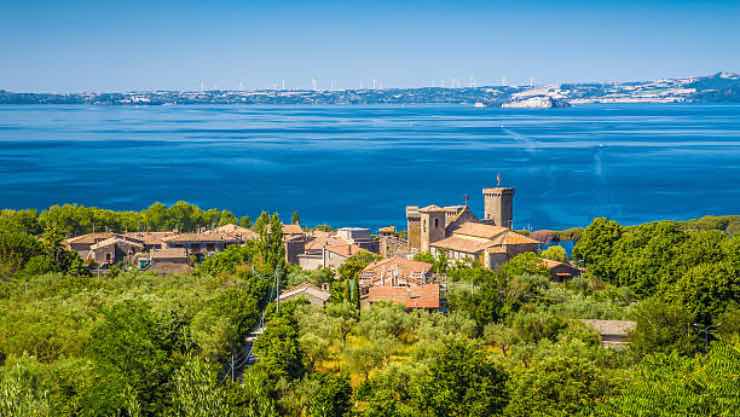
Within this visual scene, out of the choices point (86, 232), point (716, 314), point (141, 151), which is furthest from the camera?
point (141, 151)

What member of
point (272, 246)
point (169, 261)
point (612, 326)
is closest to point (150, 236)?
point (169, 261)

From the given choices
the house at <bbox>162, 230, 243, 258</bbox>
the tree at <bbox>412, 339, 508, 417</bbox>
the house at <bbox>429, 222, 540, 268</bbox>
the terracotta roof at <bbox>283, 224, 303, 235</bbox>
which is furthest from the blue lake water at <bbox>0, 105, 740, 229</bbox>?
the tree at <bbox>412, 339, 508, 417</bbox>

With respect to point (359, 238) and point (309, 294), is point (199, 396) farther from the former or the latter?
point (359, 238)

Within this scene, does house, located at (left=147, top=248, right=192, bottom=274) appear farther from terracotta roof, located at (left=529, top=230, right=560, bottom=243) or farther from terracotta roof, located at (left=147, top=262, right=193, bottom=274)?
terracotta roof, located at (left=529, top=230, right=560, bottom=243)

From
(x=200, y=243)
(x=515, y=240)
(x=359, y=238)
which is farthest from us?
(x=200, y=243)

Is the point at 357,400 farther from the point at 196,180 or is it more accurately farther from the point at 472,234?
the point at 196,180

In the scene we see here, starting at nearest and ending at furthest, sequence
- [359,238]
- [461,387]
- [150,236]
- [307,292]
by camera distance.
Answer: [461,387], [307,292], [359,238], [150,236]

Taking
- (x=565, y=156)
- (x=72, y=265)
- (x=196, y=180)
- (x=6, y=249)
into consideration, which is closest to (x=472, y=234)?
(x=72, y=265)
